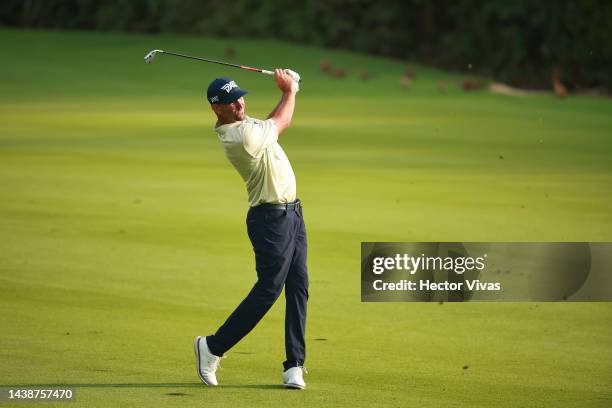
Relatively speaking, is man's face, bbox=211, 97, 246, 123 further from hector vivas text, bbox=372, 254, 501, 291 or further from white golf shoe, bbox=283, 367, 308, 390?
hector vivas text, bbox=372, 254, 501, 291

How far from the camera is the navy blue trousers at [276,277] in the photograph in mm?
8250

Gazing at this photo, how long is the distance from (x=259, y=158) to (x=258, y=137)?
0.13m

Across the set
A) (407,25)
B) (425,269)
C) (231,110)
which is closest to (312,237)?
(425,269)

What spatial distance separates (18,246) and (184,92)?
26.1 metres

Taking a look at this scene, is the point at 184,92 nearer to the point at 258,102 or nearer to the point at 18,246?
the point at 258,102

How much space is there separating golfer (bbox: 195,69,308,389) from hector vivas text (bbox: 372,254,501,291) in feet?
9.70

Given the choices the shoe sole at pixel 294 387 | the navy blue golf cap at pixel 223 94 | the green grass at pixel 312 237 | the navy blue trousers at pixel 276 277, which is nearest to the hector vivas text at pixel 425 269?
the green grass at pixel 312 237

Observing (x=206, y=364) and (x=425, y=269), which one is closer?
(x=206, y=364)

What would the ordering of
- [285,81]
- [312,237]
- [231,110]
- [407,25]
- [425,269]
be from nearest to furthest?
[231,110] < [285,81] < [425,269] < [312,237] < [407,25]

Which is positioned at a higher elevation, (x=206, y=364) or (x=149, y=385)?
(x=206, y=364)

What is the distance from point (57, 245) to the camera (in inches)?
567

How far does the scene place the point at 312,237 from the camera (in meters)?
15.2

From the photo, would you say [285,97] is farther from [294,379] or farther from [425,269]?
[425,269]

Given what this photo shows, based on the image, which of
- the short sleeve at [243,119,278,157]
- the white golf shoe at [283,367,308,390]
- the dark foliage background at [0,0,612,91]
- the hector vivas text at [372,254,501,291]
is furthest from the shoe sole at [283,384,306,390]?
the dark foliage background at [0,0,612,91]
